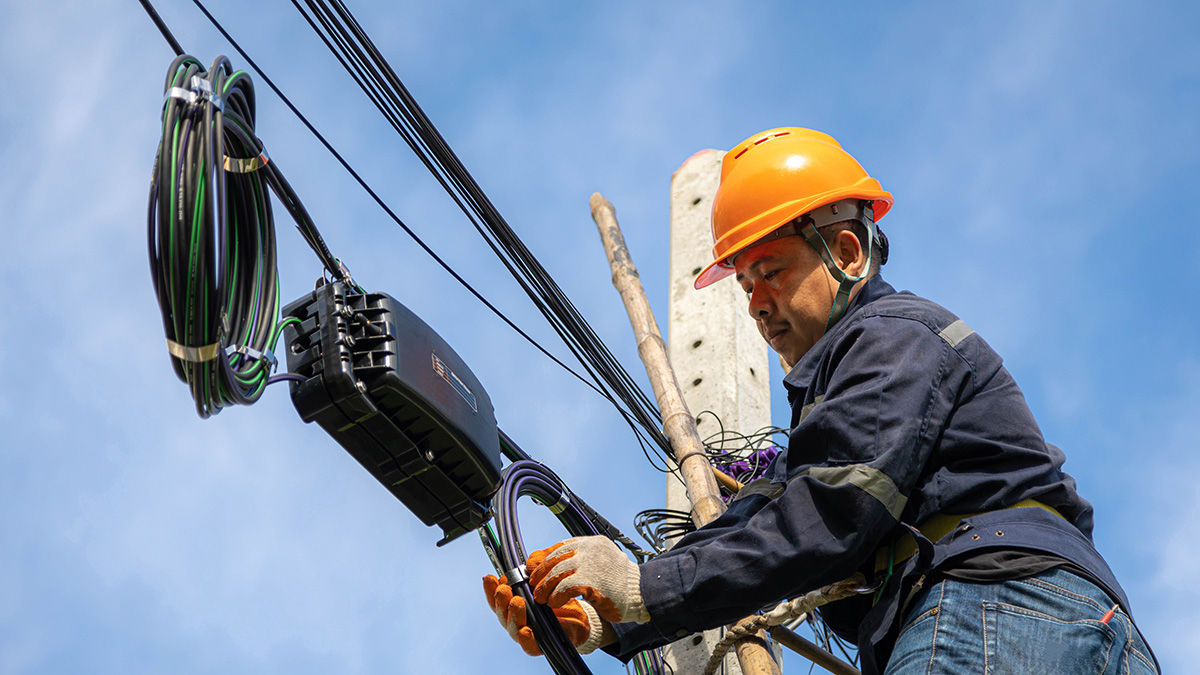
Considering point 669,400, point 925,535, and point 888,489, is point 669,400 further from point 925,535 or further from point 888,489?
point 888,489

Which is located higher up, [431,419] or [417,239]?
[417,239]

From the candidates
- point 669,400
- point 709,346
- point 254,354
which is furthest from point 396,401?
point 709,346

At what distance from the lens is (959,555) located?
2.39m

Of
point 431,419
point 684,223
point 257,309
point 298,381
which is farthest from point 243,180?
point 684,223

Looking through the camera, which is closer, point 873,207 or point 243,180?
point 243,180

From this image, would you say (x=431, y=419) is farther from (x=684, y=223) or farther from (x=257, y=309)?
(x=684, y=223)

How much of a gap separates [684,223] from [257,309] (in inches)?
138

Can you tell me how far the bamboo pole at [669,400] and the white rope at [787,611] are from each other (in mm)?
61

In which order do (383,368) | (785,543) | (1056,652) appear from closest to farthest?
(1056,652), (785,543), (383,368)

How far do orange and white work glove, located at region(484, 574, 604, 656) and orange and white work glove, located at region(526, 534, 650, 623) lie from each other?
5cm

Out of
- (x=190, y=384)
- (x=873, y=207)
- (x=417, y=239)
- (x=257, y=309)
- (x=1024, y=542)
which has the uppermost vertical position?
(x=417, y=239)

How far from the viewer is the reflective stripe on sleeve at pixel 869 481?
7.75 ft

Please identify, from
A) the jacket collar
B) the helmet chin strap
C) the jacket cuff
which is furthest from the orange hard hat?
the jacket cuff

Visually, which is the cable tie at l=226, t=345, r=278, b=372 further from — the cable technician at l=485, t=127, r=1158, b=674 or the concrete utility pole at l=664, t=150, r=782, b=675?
the concrete utility pole at l=664, t=150, r=782, b=675
